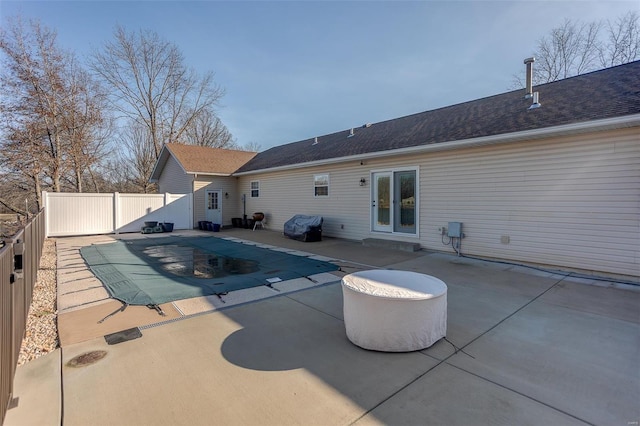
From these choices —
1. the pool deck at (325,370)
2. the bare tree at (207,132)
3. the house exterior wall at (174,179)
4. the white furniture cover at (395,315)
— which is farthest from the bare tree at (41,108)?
the white furniture cover at (395,315)

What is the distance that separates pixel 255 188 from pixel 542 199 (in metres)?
12.4

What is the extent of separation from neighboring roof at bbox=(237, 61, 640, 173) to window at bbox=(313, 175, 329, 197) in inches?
30.9

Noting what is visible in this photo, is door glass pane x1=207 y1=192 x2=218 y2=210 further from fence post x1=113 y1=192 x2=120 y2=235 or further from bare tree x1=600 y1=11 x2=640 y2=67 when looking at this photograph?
bare tree x1=600 y1=11 x2=640 y2=67

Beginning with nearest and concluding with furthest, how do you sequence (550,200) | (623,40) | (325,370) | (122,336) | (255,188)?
(325,370) < (122,336) < (550,200) < (623,40) < (255,188)

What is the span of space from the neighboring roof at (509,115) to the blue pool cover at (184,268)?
4632 mm

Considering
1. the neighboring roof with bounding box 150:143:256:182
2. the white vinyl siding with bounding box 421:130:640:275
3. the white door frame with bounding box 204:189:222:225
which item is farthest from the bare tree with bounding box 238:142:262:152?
the white vinyl siding with bounding box 421:130:640:275

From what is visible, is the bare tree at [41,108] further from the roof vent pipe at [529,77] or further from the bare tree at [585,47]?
the bare tree at [585,47]

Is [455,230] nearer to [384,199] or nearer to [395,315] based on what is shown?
[384,199]

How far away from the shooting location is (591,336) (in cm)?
337

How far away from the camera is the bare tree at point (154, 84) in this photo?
22.3 m

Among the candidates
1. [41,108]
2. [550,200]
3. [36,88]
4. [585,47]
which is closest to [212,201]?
[41,108]

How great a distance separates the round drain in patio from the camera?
280 centimetres

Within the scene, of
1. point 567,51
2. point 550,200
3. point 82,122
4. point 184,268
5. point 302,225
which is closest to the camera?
point 550,200

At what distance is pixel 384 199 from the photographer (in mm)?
9797
